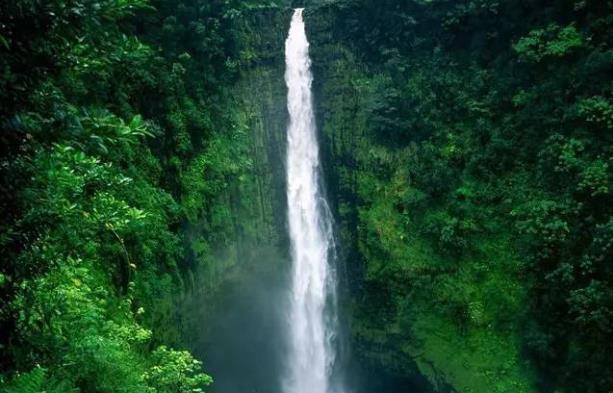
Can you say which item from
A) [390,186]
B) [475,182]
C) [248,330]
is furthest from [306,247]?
[475,182]

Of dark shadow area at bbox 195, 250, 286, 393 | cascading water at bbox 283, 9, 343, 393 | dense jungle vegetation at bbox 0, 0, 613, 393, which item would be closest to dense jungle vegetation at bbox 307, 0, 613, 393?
dense jungle vegetation at bbox 0, 0, 613, 393

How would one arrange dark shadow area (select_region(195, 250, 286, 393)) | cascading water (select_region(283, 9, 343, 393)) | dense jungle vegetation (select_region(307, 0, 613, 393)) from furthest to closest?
cascading water (select_region(283, 9, 343, 393))
dark shadow area (select_region(195, 250, 286, 393))
dense jungle vegetation (select_region(307, 0, 613, 393))

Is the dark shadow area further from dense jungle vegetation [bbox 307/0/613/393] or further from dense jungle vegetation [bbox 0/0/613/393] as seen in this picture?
dense jungle vegetation [bbox 307/0/613/393]

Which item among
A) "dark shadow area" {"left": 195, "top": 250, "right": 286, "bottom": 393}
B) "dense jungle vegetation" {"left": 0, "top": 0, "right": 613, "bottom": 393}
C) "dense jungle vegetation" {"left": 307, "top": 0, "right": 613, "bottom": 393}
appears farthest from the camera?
"dark shadow area" {"left": 195, "top": 250, "right": 286, "bottom": 393}

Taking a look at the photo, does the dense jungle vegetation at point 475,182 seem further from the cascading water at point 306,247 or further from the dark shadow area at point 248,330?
the dark shadow area at point 248,330

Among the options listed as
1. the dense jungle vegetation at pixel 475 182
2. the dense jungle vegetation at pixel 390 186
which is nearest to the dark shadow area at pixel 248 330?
the dense jungle vegetation at pixel 390 186

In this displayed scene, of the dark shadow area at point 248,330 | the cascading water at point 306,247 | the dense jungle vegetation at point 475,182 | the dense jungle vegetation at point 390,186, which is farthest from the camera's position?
the cascading water at point 306,247

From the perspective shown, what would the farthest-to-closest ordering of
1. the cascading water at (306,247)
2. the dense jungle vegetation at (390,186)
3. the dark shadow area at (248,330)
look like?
the cascading water at (306,247)
the dark shadow area at (248,330)
the dense jungle vegetation at (390,186)
